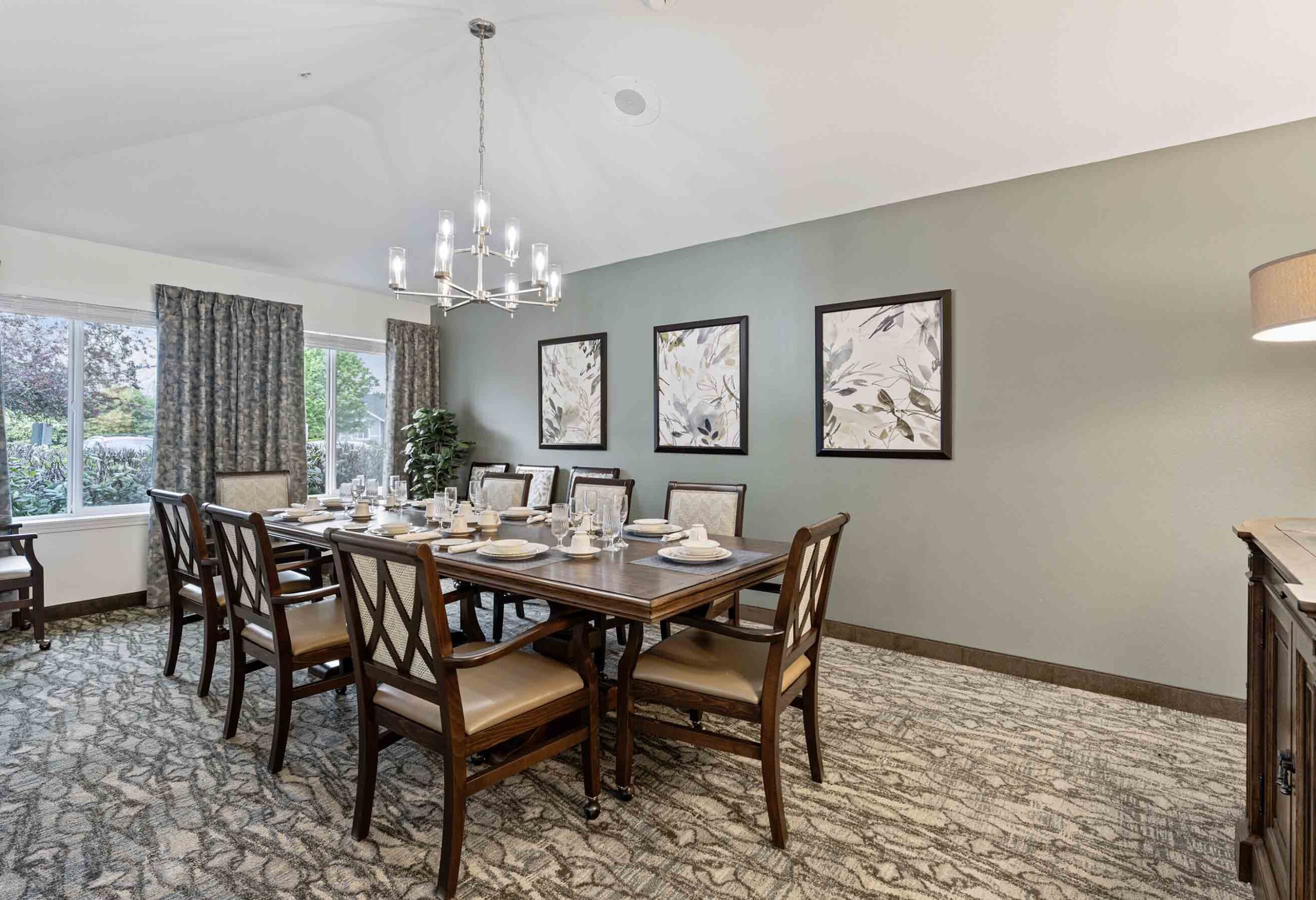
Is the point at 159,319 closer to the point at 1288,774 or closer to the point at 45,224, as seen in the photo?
the point at 45,224

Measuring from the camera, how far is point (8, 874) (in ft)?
6.20

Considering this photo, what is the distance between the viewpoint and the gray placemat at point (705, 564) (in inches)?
91.6

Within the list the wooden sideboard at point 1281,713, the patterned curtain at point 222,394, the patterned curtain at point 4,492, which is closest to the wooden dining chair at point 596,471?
the patterned curtain at point 222,394

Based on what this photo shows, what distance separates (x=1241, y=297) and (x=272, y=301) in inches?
246

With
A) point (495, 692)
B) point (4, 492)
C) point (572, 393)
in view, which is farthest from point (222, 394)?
point (495, 692)

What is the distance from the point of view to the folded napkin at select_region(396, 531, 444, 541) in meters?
2.81

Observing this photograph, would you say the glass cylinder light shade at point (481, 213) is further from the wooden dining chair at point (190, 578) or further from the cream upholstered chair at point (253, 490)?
the cream upholstered chair at point (253, 490)

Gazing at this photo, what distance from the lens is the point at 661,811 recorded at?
2.22 meters

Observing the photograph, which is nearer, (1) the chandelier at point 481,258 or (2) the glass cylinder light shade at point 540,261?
(1) the chandelier at point 481,258

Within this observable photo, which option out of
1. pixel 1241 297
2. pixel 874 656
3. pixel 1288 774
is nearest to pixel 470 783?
pixel 1288 774

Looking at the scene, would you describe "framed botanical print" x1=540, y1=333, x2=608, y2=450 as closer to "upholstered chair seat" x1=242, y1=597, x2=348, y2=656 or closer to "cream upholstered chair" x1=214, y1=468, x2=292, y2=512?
"cream upholstered chair" x1=214, y1=468, x2=292, y2=512

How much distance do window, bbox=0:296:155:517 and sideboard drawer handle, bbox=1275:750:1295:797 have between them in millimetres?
6061

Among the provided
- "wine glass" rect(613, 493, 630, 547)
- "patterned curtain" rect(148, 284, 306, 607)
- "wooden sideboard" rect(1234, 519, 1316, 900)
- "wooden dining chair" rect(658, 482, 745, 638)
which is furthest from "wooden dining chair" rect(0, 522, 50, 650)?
"wooden sideboard" rect(1234, 519, 1316, 900)

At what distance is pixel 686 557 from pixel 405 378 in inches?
185
